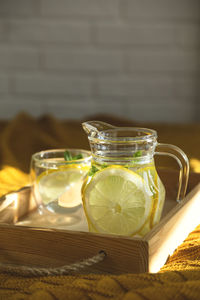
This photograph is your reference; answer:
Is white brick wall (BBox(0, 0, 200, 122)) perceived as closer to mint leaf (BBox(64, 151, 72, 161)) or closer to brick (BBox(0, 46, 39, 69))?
brick (BBox(0, 46, 39, 69))

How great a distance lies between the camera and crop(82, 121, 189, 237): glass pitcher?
26.2 inches

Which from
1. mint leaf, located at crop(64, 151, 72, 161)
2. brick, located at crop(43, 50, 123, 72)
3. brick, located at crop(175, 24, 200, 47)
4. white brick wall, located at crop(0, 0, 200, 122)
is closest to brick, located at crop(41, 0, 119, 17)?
white brick wall, located at crop(0, 0, 200, 122)

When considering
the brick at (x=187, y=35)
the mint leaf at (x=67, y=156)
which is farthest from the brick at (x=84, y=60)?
the mint leaf at (x=67, y=156)

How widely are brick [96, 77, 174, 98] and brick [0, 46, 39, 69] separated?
0.33 metres

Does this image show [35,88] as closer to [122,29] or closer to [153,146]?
[122,29]

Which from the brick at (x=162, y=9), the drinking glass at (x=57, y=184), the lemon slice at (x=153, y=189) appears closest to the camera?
the lemon slice at (x=153, y=189)

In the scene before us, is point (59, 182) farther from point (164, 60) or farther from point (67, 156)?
point (164, 60)

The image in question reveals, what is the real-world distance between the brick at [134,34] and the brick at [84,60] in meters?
0.07

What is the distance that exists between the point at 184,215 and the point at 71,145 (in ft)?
2.60


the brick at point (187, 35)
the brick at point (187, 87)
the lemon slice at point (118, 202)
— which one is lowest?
the brick at point (187, 87)

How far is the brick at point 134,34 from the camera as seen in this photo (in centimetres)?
227

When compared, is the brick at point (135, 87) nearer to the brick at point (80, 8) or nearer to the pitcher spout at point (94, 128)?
the brick at point (80, 8)

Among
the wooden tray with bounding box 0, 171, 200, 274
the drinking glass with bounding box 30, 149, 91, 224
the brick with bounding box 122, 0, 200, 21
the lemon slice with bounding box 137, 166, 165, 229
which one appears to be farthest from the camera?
the brick with bounding box 122, 0, 200, 21

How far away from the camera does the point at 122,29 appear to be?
228cm
